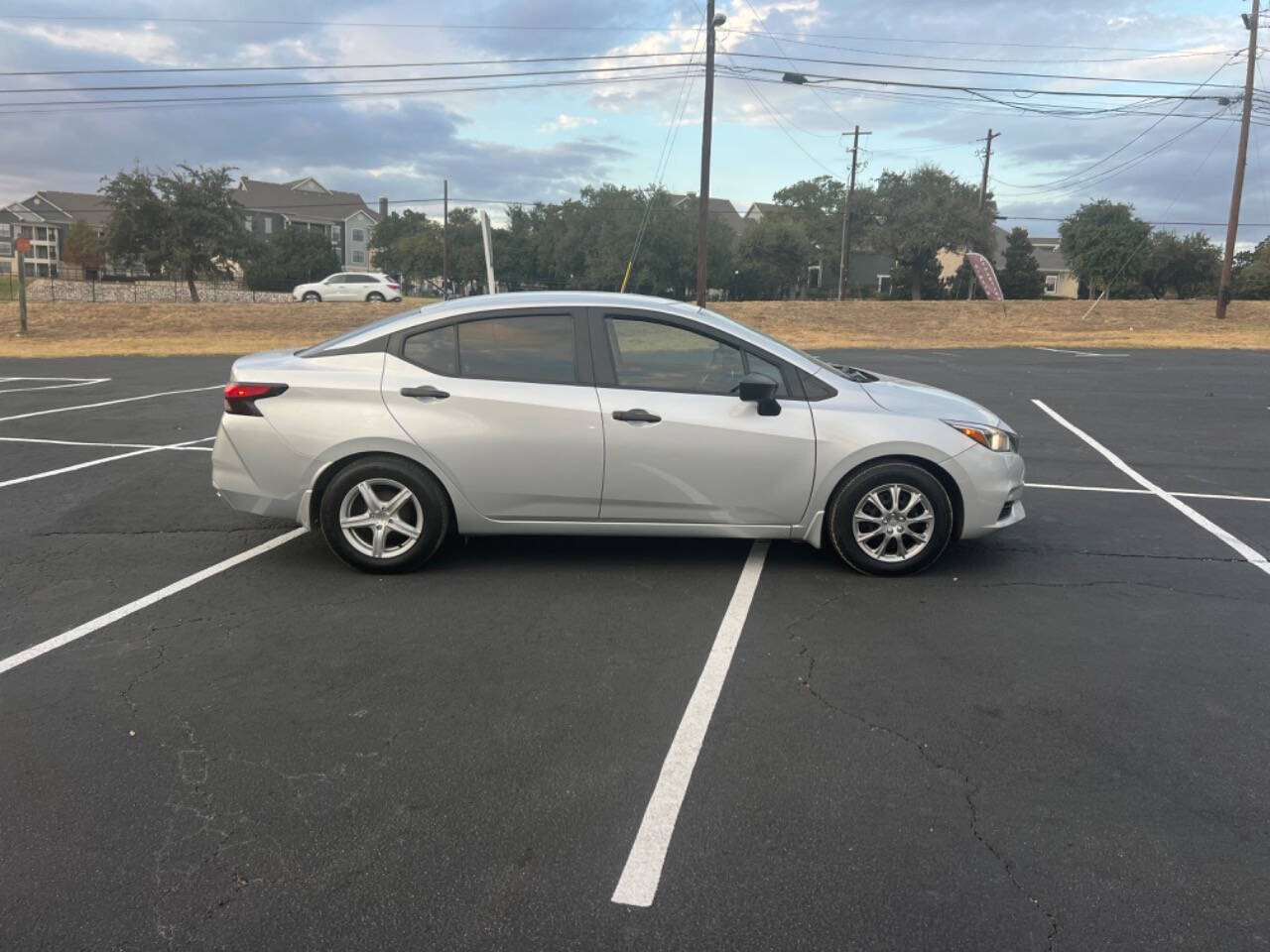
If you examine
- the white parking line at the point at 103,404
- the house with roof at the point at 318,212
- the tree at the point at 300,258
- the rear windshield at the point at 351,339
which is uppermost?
the house with roof at the point at 318,212

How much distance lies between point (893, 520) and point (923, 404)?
0.71m

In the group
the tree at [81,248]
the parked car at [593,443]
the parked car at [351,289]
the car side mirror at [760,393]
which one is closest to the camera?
the car side mirror at [760,393]

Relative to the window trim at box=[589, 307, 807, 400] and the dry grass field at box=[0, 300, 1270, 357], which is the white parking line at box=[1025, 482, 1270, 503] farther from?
the dry grass field at box=[0, 300, 1270, 357]

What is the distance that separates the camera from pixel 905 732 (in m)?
3.49

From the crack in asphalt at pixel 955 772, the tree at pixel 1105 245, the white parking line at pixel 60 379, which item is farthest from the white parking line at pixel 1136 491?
the tree at pixel 1105 245

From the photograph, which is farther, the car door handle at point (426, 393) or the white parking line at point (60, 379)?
the white parking line at point (60, 379)

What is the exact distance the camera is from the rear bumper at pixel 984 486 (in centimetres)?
516

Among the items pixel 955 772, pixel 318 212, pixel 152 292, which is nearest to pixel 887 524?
pixel 955 772

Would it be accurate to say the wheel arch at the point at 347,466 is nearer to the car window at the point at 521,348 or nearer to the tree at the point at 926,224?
the car window at the point at 521,348

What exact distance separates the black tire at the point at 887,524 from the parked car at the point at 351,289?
38.1m

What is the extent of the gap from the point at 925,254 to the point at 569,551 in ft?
215

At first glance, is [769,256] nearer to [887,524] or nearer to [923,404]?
[923,404]

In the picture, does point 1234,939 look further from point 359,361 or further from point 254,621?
point 359,361

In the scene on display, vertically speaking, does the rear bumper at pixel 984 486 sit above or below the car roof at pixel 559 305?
below
